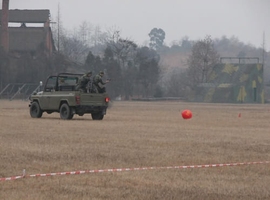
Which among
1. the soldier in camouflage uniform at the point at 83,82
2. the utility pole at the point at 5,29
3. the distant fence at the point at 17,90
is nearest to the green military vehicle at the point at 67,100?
the soldier in camouflage uniform at the point at 83,82

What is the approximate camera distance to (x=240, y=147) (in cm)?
1875

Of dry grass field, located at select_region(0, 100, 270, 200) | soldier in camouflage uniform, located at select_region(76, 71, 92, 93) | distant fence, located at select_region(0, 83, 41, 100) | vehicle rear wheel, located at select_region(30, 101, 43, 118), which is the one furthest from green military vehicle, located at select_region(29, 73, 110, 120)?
distant fence, located at select_region(0, 83, 41, 100)

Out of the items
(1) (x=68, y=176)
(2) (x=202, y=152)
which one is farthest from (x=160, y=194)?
(2) (x=202, y=152)

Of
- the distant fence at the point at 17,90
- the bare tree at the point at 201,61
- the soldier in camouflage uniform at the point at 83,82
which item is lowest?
A: the distant fence at the point at 17,90

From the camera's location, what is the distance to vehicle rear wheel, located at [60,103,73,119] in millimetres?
32125

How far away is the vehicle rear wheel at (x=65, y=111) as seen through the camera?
32125 mm

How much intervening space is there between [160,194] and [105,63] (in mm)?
94431

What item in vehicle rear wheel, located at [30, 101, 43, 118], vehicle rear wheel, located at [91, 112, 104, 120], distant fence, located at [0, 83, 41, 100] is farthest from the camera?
distant fence, located at [0, 83, 41, 100]

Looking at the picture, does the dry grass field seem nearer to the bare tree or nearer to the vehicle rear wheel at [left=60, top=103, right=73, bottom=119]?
the vehicle rear wheel at [left=60, top=103, right=73, bottom=119]

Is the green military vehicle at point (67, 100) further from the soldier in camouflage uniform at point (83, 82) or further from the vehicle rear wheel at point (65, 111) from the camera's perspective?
the soldier in camouflage uniform at point (83, 82)

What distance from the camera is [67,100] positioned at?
1270 inches

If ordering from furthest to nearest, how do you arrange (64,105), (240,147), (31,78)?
(31,78)
(64,105)
(240,147)

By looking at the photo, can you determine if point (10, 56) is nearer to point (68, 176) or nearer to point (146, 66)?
point (146, 66)

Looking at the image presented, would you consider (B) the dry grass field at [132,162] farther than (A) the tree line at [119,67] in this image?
No
